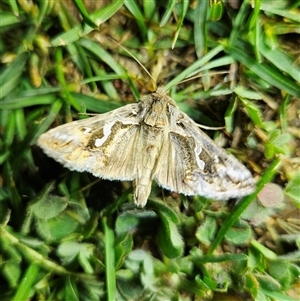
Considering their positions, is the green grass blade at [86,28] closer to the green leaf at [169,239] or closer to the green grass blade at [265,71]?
the green grass blade at [265,71]

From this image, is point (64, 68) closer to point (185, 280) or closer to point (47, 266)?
point (47, 266)

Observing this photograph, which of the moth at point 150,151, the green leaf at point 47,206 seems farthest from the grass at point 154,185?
the moth at point 150,151

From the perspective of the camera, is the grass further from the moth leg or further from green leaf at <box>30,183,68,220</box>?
the moth leg

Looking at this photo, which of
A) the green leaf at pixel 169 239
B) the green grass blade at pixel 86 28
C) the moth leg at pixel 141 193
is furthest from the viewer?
the green grass blade at pixel 86 28

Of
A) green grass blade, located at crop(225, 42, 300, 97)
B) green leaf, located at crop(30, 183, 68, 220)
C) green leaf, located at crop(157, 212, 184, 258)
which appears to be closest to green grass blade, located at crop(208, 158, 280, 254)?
green leaf, located at crop(157, 212, 184, 258)

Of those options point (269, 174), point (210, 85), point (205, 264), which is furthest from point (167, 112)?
point (205, 264)

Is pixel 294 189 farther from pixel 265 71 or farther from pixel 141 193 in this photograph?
pixel 141 193
